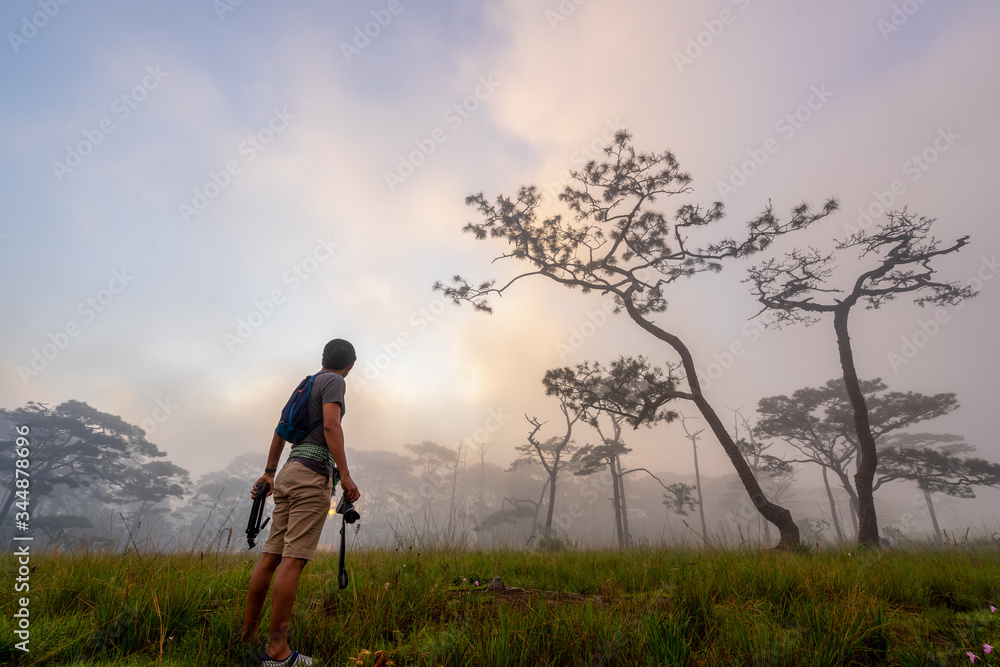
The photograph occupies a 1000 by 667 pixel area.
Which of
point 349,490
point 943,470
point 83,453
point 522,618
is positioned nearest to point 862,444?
point 522,618

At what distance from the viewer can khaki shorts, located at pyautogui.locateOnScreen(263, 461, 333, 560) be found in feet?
8.36

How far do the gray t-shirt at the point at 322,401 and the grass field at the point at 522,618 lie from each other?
40.1 inches

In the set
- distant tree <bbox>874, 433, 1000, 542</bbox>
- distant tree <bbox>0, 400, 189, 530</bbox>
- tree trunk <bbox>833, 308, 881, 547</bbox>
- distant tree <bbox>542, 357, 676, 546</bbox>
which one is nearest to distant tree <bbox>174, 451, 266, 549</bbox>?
distant tree <bbox>0, 400, 189, 530</bbox>

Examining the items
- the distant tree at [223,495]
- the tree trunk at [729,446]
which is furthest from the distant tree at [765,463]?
the distant tree at [223,495]

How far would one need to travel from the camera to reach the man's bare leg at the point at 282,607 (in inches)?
89.2

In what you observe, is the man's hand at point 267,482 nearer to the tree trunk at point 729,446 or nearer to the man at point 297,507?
the man at point 297,507

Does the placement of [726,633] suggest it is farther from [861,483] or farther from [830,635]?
[861,483]

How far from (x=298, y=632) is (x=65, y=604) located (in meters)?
1.95

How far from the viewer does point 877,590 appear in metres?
3.60

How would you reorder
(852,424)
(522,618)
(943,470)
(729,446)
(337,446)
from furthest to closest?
(852,424)
(943,470)
(729,446)
(337,446)
(522,618)

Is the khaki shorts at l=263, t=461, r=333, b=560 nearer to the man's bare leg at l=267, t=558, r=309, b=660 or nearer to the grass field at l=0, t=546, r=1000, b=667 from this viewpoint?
the man's bare leg at l=267, t=558, r=309, b=660

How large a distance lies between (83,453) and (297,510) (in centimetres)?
4538

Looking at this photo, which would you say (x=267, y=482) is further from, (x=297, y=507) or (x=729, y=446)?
(x=729, y=446)

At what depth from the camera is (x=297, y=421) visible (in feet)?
9.54
